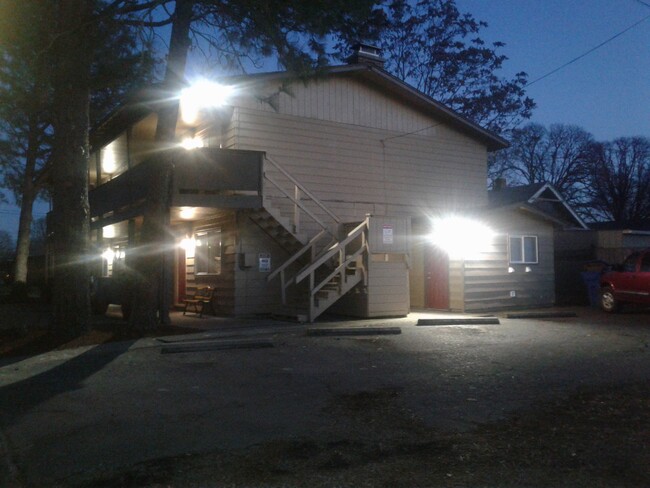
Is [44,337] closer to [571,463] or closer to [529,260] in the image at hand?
[571,463]

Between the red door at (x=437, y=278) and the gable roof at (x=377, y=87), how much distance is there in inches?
200

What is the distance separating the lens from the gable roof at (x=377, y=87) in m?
17.6

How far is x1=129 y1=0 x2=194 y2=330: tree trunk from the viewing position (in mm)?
13086

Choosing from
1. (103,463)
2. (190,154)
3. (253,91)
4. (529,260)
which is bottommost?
(103,463)

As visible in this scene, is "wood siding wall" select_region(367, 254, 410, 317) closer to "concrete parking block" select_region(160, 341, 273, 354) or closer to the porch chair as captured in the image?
the porch chair

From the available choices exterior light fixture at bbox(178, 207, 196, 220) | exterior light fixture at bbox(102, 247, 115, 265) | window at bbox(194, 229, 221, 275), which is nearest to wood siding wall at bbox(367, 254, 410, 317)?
window at bbox(194, 229, 221, 275)

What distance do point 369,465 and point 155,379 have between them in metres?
4.61

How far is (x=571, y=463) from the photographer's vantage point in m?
5.02

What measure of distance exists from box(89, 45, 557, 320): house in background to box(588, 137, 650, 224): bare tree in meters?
35.9

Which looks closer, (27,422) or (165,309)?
(27,422)

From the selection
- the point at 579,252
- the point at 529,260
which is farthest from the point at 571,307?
the point at 579,252

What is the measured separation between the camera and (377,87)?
20672mm

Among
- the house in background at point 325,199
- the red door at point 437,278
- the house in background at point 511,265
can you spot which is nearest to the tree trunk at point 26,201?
the house in background at point 325,199

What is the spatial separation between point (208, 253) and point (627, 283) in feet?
40.5
